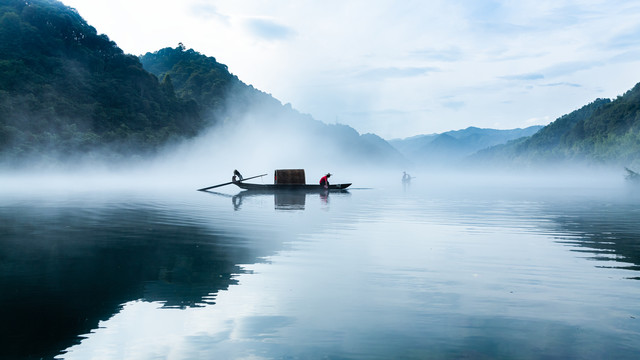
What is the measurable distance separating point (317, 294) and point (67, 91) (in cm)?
16998

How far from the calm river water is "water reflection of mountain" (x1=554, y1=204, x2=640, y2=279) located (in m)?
0.22

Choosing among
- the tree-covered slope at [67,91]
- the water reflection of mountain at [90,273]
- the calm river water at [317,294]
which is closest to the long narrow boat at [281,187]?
the water reflection of mountain at [90,273]

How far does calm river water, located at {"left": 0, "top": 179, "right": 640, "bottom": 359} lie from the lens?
31.0 feet

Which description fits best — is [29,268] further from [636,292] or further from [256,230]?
[636,292]

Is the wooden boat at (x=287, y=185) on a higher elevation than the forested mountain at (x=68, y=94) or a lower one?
lower

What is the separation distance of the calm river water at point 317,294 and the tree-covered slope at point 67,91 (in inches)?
5066

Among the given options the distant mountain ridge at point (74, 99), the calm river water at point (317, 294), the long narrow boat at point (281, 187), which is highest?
the distant mountain ridge at point (74, 99)

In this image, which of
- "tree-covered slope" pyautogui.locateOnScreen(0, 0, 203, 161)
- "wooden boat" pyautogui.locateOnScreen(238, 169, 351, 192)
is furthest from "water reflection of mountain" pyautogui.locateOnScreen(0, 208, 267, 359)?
"tree-covered slope" pyautogui.locateOnScreen(0, 0, 203, 161)

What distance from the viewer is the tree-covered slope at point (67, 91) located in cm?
13888

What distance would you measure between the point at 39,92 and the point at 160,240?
150m

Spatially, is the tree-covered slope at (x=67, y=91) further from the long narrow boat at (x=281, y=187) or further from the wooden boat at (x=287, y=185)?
the wooden boat at (x=287, y=185)

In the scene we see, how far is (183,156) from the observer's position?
19475 cm

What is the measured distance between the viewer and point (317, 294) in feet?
43.2

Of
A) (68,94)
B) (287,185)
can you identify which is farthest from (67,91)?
(287,185)
